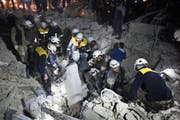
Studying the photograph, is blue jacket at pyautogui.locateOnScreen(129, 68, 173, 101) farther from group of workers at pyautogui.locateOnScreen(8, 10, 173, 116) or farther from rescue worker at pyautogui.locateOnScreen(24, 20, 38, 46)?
rescue worker at pyautogui.locateOnScreen(24, 20, 38, 46)

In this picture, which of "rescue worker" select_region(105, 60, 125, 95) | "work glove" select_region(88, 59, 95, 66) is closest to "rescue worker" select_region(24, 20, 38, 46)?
"work glove" select_region(88, 59, 95, 66)

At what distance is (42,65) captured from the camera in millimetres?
8570

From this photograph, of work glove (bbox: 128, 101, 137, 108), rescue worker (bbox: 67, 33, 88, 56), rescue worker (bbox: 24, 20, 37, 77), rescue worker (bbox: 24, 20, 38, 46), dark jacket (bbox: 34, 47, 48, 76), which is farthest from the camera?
rescue worker (bbox: 24, 20, 38, 46)

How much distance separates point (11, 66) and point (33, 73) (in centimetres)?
133

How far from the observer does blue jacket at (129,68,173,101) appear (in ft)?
20.1

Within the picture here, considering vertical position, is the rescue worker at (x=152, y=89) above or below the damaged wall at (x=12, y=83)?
above

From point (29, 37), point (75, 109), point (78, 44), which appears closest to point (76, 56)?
point (78, 44)

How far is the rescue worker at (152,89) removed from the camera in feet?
20.1

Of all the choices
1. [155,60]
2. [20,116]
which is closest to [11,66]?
[20,116]

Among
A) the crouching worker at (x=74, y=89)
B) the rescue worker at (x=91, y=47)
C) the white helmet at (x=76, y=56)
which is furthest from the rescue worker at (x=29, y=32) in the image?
the crouching worker at (x=74, y=89)

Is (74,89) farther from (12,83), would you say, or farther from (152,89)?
(12,83)

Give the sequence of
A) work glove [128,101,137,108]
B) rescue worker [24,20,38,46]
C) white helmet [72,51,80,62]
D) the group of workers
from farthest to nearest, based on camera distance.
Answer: rescue worker [24,20,38,46] < white helmet [72,51,80,62] < work glove [128,101,137,108] < the group of workers

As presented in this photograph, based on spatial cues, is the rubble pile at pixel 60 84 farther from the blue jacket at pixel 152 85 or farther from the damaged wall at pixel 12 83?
the blue jacket at pixel 152 85

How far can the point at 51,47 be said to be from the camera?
853 centimetres
